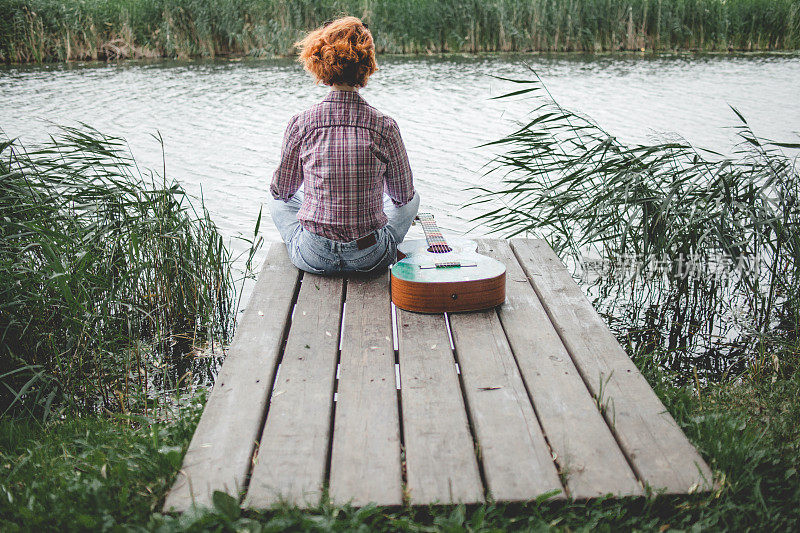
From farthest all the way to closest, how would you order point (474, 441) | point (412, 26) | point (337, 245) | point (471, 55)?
point (412, 26) → point (471, 55) → point (337, 245) → point (474, 441)

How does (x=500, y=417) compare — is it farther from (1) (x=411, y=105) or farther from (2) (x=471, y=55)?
(2) (x=471, y=55)

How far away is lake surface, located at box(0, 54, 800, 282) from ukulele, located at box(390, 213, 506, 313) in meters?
2.29

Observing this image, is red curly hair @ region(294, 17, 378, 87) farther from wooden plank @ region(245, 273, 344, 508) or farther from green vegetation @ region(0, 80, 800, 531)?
green vegetation @ region(0, 80, 800, 531)

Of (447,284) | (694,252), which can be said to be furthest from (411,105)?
(447,284)

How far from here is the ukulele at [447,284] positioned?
2484 millimetres

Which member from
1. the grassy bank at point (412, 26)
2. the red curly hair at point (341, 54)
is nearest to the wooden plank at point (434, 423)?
the red curly hair at point (341, 54)

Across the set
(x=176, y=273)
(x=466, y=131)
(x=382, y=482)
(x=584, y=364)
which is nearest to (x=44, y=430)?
(x=176, y=273)

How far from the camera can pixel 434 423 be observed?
1.86 metres

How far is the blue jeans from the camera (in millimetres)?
2820

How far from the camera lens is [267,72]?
Result: 456 inches

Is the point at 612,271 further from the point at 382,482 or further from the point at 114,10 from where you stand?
the point at 114,10

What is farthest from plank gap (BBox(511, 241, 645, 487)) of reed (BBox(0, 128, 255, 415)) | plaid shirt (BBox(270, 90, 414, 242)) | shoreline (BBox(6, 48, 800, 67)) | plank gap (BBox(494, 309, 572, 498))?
shoreline (BBox(6, 48, 800, 67))

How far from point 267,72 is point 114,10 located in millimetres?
3454

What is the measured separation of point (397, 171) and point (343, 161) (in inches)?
9.7
